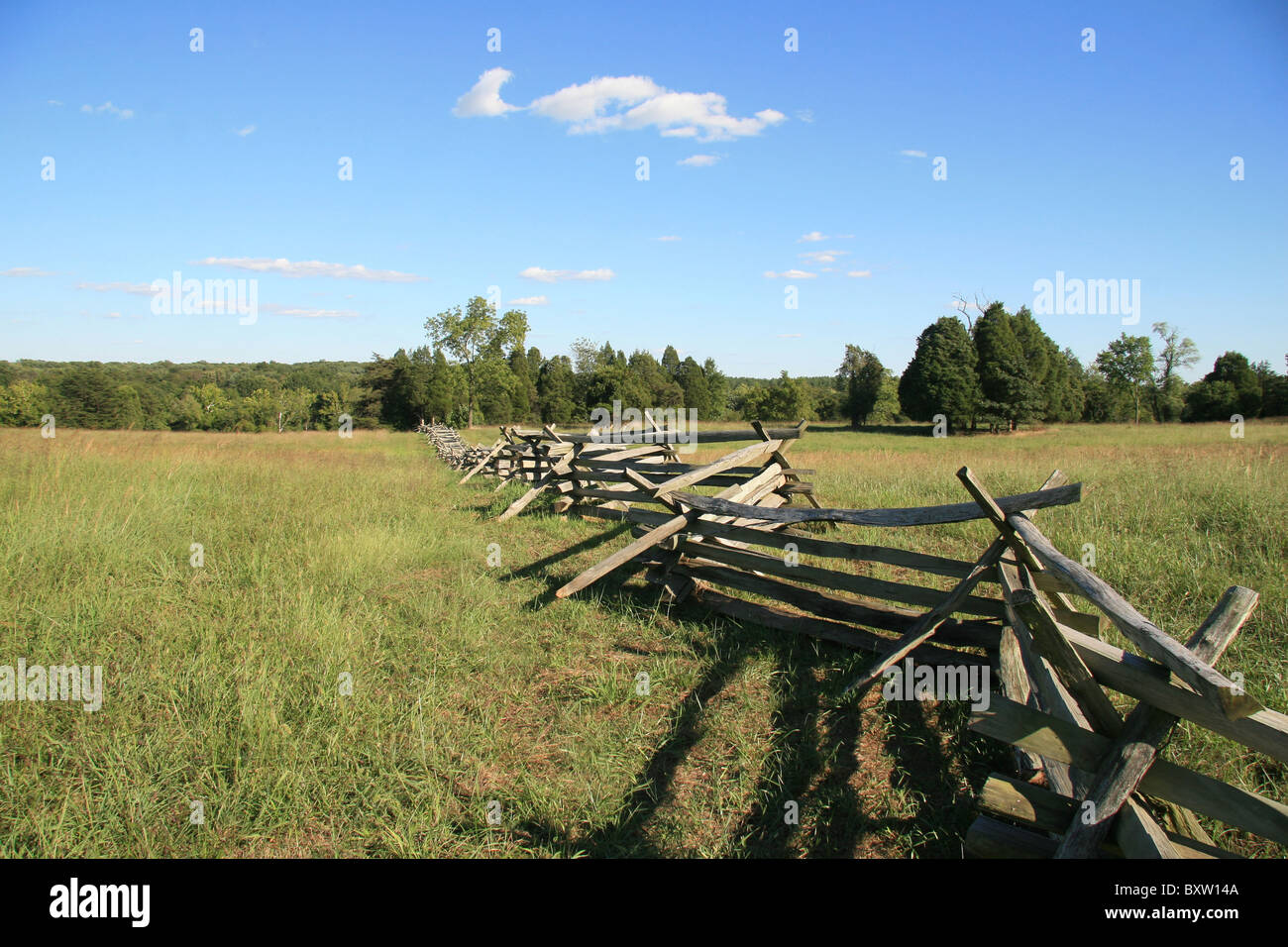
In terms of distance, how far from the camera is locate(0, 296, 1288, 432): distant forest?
113 ft

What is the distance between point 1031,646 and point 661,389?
5696 centimetres

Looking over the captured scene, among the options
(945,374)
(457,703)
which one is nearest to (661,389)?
(945,374)

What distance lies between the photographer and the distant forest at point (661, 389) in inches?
1362

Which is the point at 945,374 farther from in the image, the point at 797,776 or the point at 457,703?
the point at 457,703

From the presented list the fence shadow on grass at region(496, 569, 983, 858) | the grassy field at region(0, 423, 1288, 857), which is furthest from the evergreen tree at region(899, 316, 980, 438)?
the fence shadow on grass at region(496, 569, 983, 858)

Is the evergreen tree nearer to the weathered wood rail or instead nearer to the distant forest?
the distant forest

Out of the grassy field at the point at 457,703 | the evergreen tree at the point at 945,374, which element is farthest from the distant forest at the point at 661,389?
the grassy field at the point at 457,703

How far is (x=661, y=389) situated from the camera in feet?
193

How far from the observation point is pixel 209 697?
3.29 metres

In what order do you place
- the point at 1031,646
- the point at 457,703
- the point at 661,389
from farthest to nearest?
the point at 661,389 → the point at 457,703 → the point at 1031,646

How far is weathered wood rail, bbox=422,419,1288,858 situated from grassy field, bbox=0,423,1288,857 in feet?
1.16

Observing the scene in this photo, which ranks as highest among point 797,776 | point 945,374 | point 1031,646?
point 945,374

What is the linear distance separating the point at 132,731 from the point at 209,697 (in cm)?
34
